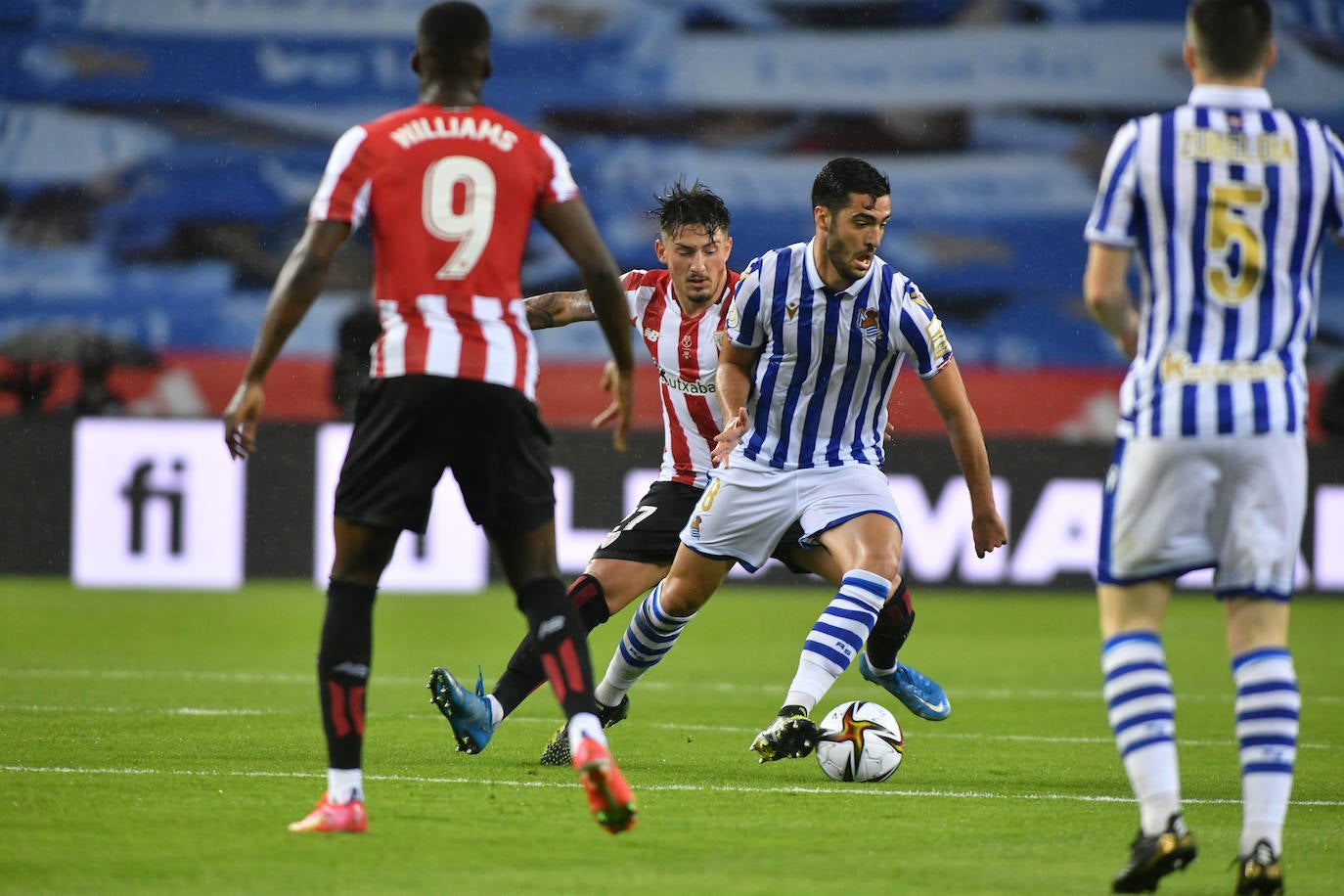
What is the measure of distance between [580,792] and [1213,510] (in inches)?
84.2

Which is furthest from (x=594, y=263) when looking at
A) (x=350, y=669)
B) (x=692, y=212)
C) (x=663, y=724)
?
(x=663, y=724)

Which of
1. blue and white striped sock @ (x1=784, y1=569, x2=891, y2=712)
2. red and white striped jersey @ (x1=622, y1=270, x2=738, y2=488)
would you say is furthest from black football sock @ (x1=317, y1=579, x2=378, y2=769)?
red and white striped jersey @ (x1=622, y1=270, x2=738, y2=488)

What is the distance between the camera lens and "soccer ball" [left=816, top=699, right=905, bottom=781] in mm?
5977

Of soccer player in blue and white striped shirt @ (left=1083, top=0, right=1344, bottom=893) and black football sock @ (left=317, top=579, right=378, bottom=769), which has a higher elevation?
soccer player in blue and white striped shirt @ (left=1083, top=0, right=1344, bottom=893)

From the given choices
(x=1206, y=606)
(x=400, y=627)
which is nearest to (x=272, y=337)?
(x=400, y=627)

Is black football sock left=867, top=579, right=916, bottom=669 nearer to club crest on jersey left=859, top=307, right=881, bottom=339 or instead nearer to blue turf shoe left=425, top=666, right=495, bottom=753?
club crest on jersey left=859, top=307, right=881, bottom=339

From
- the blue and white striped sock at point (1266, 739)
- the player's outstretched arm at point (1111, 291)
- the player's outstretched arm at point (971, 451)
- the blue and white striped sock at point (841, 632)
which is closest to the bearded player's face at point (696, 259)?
the player's outstretched arm at point (971, 451)

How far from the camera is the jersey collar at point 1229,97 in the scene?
4.11 meters

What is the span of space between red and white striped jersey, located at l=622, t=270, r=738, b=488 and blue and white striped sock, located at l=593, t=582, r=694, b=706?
56cm

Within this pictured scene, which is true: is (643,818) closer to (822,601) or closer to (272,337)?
(272,337)

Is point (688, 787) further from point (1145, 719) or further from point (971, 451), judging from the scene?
point (1145, 719)

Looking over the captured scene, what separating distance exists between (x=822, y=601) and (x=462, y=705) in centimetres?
849

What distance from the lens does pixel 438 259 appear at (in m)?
4.59

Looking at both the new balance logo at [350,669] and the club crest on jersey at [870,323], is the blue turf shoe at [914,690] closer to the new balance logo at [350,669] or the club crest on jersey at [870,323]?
the club crest on jersey at [870,323]
